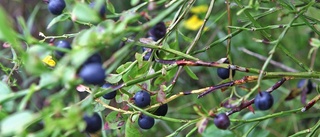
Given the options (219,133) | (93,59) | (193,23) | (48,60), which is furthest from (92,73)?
(193,23)

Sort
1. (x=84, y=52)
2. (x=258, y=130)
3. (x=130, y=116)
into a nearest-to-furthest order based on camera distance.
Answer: (x=84, y=52) < (x=130, y=116) < (x=258, y=130)

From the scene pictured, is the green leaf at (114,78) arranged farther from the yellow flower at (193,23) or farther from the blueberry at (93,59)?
the yellow flower at (193,23)

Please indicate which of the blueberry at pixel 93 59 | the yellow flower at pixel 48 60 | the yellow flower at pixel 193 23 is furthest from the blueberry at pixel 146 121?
the yellow flower at pixel 193 23

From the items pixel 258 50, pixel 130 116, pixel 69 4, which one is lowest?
pixel 258 50

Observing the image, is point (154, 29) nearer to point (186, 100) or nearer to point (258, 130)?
point (258, 130)

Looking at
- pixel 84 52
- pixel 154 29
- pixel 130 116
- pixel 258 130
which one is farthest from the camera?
pixel 258 130

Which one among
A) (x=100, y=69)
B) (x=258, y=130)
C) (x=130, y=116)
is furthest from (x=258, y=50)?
(x=100, y=69)

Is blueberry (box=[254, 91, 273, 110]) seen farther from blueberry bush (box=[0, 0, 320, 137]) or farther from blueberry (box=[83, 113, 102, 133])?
blueberry (box=[83, 113, 102, 133])
